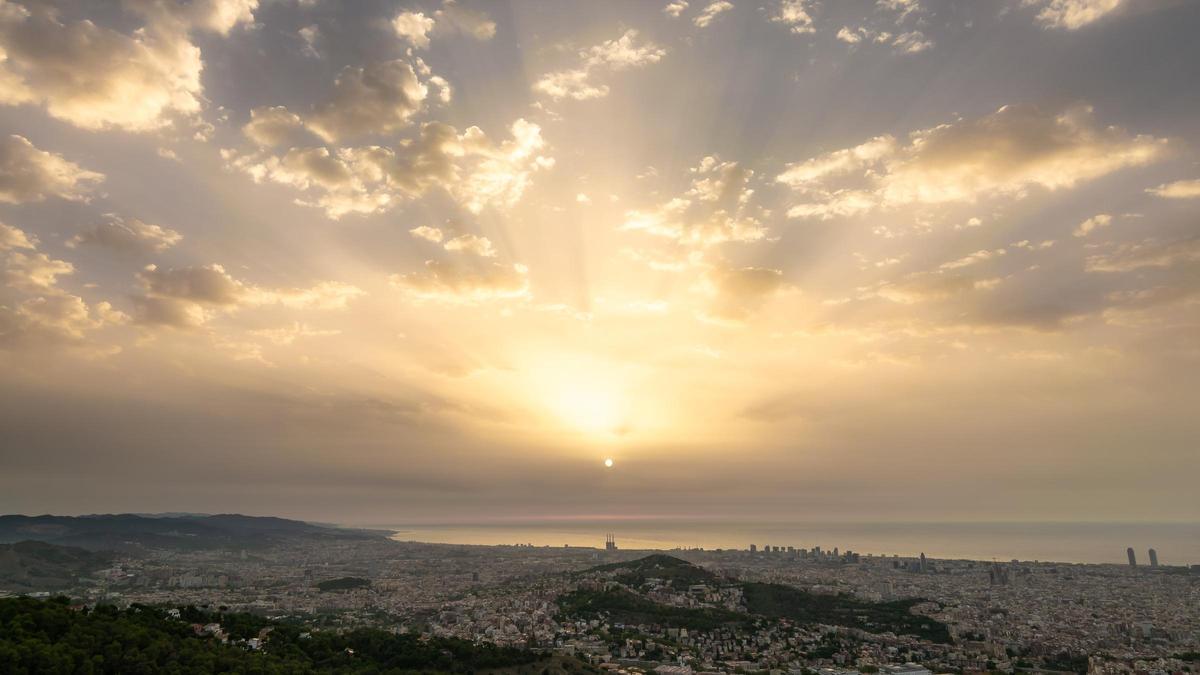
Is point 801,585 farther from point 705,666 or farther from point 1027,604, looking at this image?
point 705,666

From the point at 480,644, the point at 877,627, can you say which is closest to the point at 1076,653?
the point at 877,627

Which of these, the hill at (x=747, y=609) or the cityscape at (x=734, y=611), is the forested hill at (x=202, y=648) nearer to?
the cityscape at (x=734, y=611)

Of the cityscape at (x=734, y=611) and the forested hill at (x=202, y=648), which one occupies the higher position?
the forested hill at (x=202, y=648)

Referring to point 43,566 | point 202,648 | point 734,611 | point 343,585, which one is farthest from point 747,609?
point 43,566

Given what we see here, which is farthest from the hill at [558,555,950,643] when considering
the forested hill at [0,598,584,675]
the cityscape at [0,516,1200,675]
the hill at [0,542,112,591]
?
the hill at [0,542,112,591]

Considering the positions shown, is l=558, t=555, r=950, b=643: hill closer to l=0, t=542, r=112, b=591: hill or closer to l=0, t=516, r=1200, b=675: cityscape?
l=0, t=516, r=1200, b=675: cityscape

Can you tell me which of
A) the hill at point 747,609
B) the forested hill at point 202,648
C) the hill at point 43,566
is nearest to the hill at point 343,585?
the hill at point 43,566
